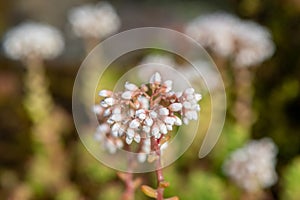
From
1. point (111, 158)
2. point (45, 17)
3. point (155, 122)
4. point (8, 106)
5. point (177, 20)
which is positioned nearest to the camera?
point (155, 122)

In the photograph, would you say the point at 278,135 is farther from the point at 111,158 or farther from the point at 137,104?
the point at 137,104

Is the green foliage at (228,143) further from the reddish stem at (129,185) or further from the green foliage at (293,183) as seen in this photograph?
the reddish stem at (129,185)

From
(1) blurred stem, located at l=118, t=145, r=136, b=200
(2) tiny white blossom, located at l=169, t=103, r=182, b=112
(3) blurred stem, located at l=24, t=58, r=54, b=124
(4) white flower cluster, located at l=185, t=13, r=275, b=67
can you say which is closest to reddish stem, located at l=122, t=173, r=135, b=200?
(1) blurred stem, located at l=118, t=145, r=136, b=200

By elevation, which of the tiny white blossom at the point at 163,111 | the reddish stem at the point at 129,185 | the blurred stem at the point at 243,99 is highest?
the blurred stem at the point at 243,99

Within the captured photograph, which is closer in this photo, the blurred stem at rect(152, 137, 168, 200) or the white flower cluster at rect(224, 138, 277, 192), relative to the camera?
the blurred stem at rect(152, 137, 168, 200)

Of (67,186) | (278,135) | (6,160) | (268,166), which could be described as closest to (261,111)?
(278,135)

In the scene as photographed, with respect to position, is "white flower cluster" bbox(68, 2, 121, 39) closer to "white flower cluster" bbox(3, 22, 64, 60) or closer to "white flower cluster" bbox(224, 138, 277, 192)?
"white flower cluster" bbox(3, 22, 64, 60)

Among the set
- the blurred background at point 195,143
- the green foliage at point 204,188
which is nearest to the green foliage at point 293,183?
the blurred background at point 195,143
